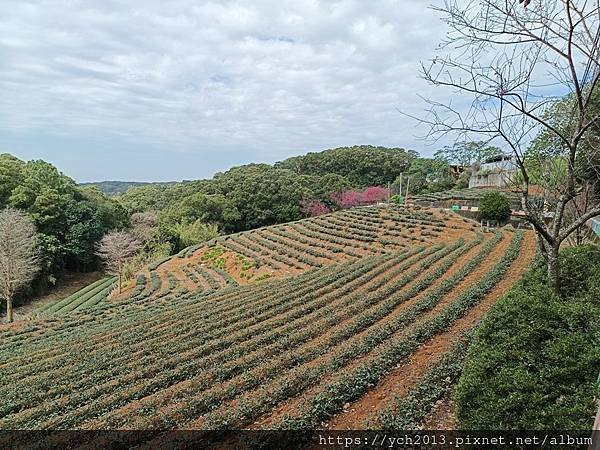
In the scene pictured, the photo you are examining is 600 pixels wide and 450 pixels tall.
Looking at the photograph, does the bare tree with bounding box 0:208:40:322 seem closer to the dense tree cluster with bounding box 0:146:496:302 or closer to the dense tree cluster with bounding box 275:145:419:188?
the dense tree cluster with bounding box 0:146:496:302

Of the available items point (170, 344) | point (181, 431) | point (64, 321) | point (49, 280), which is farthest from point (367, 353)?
point (49, 280)

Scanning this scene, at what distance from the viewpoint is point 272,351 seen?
830 centimetres

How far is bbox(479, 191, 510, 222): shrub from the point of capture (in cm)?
2355

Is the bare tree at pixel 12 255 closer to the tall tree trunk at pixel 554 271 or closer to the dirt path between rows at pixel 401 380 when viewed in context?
the dirt path between rows at pixel 401 380

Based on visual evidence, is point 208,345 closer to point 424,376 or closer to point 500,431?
point 424,376

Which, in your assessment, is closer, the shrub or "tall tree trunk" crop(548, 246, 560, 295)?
"tall tree trunk" crop(548, 246, 560, 295)

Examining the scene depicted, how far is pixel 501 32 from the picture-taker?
175 inches

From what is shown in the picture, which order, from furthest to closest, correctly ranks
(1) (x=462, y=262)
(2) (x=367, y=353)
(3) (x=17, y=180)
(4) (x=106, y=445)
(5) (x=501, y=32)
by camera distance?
(3) (x=17, y=180) → (1) (x=462, y=262) → (2) (x=367, y=353) → (4) (x=106, y=445) → (5) (x=501, y=32)

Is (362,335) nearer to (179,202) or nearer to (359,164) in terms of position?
(179,202)

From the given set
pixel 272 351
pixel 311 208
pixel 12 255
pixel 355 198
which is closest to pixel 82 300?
pixel 12 255

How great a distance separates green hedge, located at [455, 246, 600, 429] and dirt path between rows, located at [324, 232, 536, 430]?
1.49 m

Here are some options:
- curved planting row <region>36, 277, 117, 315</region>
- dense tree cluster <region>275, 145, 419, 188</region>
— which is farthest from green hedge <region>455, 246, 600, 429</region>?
dense tree cluster <region>275, 145, 419, 188</region>

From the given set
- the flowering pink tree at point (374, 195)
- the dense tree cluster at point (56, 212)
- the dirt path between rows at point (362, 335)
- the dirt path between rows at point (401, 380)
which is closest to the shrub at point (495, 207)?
the dirt path between rows at point (362, 335)

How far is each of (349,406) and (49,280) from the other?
1246 inches
